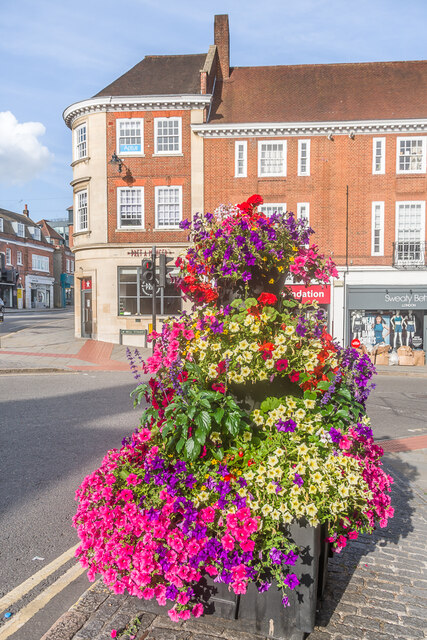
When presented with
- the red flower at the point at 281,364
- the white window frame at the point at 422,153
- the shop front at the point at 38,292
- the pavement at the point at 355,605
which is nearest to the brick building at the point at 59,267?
the shop front at the point at 38,292

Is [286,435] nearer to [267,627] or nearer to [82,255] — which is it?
[267,627]

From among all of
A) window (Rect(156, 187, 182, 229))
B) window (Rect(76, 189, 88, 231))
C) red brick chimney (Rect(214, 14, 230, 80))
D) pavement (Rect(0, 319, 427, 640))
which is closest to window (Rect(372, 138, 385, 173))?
red brick chimney (Rect(214, 14, 230, 80))

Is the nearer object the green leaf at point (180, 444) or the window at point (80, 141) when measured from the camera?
the green leaf at point (180, 444)

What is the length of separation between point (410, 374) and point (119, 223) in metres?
14.0

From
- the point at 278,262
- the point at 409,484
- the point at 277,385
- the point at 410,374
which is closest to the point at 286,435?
the point at 277,385

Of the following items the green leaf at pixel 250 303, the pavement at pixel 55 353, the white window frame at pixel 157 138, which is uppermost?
the white window frame at pixel 157 138

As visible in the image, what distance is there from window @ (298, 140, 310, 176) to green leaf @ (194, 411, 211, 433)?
69.0 feet

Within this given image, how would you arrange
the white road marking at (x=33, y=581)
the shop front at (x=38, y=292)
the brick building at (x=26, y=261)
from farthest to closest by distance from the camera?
the shop front at (x=38, y=292)
the brick building at (x=26, y=261)
the white road marking at (x=33, y=581)

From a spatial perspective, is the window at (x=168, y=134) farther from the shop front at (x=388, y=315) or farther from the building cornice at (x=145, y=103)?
the shop front at (x=388, y=315)

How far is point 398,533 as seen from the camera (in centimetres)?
414

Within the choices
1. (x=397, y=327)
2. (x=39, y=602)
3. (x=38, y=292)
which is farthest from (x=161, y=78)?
(x=38, y=292)

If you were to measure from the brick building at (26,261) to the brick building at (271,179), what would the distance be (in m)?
36.0

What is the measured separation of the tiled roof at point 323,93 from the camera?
22359 mm

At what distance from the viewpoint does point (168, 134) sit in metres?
22.3
